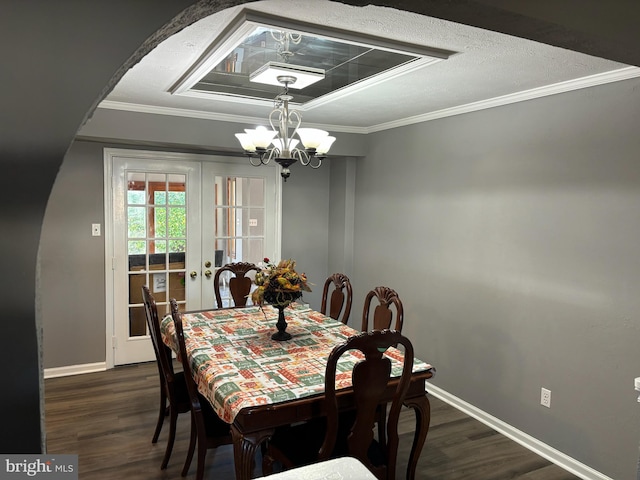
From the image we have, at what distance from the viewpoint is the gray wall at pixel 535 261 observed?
8.57ft

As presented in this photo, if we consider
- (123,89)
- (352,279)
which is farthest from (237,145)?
(352,279)

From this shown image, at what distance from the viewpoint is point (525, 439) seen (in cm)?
315

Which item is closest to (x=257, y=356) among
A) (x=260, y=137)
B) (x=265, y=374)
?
(x=265, y=374)

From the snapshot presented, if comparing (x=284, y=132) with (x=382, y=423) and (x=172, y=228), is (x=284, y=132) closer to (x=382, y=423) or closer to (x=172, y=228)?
(x=382, y=423)

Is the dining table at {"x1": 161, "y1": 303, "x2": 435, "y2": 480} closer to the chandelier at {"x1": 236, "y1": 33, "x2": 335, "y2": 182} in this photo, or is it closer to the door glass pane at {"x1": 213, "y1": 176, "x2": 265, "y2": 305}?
the chandelier at {"x1": 236, "y1": 33, "x2": 335, "y2": 182}


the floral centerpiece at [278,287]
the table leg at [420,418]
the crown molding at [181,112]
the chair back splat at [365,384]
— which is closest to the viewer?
the chair back splat at [365,384]

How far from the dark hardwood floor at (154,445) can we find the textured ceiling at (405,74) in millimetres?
2324

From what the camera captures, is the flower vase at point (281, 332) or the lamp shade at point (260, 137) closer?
the lamp shade at point (260, 137)

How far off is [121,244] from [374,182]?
2.50 metres

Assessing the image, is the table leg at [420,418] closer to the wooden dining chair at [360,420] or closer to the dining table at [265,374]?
the dining table at [265,374]

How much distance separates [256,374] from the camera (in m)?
2.28

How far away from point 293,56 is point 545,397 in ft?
8.58

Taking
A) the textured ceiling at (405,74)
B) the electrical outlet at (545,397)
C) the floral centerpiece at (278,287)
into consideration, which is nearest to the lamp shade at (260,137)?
the textured ceiling at (405,74)

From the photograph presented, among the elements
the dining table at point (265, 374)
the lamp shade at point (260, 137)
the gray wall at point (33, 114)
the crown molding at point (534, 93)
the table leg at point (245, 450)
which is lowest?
the table leg at point (245, 450)
